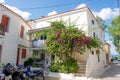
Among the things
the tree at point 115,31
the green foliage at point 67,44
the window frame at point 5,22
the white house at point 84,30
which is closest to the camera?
the green foliage at point 67,44

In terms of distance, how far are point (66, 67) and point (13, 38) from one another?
27.5 feet

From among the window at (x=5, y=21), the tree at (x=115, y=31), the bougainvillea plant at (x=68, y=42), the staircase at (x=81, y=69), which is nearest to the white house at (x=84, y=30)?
the staircase at (x=81, y=69)

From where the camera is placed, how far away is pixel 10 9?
16.8 metres

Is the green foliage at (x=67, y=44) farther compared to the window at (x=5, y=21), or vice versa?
the window at (x=5, y=21)

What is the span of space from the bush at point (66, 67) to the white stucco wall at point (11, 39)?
19.6 ft

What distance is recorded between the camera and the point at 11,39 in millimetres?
16969

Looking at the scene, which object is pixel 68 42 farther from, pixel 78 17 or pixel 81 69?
pixel 78 17

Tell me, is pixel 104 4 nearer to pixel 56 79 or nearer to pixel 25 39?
pixel 56 79

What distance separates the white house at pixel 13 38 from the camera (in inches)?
610

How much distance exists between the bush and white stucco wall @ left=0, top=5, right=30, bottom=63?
5976 millimetres

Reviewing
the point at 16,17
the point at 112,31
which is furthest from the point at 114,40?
the point at 16,17

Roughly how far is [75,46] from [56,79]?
152 inches

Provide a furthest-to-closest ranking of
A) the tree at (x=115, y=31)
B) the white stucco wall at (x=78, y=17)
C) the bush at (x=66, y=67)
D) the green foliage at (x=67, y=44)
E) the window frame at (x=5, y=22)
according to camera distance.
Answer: the tree at (x=115, y=31), the white stucco wall at (x=78, y=17), the window frame at (x=5, y=22), the green foliage at (x=67, y=44), the bush at (x=66, y=67)

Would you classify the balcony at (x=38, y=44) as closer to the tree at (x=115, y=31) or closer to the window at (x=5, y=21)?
the window at (x=5, y=21)
